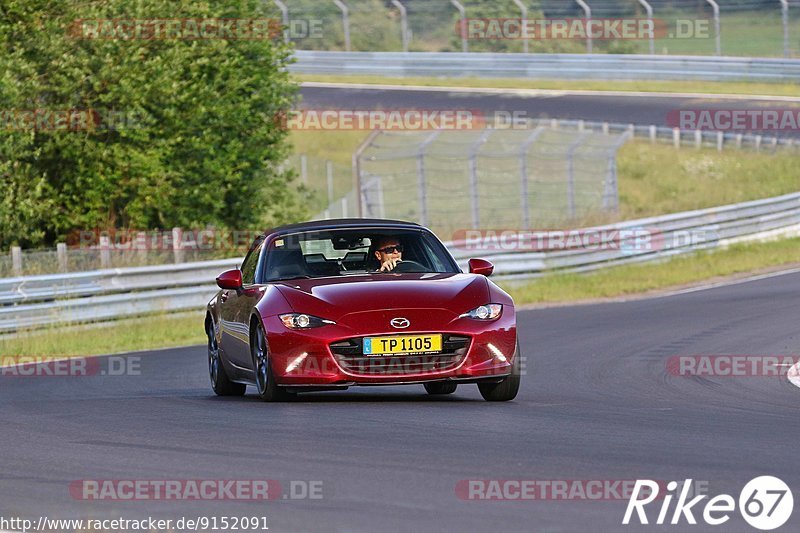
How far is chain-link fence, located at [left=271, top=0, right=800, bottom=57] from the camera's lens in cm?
4362

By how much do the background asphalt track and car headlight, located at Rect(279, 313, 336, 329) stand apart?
3220 centimetres

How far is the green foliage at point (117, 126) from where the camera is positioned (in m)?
24.7

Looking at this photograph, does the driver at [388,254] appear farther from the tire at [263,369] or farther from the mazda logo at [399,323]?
the mazda logo at [399,323]

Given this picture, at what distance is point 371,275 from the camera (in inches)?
444

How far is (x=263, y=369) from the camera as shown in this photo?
11.0 meters

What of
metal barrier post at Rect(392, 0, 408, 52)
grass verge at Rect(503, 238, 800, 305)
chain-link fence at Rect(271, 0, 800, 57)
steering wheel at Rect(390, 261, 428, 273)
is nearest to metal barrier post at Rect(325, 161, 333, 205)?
chain-link fence at Rect(271, 0, 800, 57)

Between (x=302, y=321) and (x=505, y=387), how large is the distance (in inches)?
61.7

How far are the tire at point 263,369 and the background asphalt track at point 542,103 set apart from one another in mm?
31688

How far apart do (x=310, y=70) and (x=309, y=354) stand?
134 ft

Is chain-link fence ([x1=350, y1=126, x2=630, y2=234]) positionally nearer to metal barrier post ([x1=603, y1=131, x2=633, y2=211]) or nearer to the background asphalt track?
metal barrier post ([x1=603, y1=131, x2=633, y2=211])

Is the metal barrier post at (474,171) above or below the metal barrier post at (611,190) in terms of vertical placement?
above

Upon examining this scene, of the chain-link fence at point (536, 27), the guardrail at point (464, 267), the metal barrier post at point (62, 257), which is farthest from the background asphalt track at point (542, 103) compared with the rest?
the metal barrier post at point (62, 257)

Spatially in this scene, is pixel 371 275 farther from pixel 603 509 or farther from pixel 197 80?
pixel 197 80

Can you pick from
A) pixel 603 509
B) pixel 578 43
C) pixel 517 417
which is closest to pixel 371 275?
pixel 517 417
